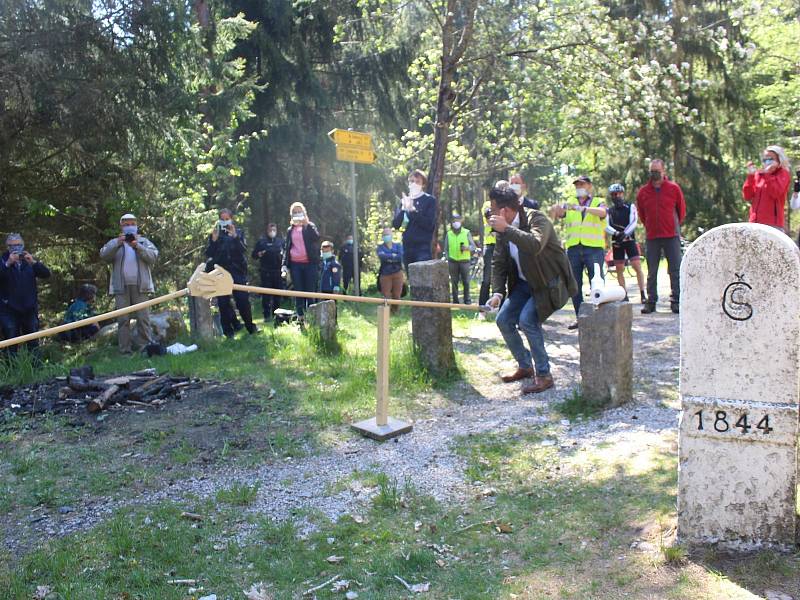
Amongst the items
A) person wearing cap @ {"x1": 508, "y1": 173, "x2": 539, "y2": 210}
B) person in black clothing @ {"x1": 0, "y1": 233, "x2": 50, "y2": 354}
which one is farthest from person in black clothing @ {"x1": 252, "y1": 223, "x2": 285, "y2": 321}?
person wearing cap @ {"x1": 508, "y1": 173, "x2": 539, "y2": 210}

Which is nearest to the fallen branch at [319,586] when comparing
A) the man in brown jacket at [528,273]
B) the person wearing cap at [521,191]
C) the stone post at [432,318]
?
the man in brown jacket at [528,273]

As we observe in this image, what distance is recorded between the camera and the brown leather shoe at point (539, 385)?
261 inches

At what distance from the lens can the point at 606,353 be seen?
575 centimetres

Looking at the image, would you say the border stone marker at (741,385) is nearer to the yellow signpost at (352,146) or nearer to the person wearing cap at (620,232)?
the yellow signpost at (352,146)

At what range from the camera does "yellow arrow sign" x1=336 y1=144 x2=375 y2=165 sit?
9328mm

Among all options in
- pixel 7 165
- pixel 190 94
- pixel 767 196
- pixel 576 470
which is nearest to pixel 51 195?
pixel 7 165

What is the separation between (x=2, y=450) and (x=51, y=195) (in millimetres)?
6861

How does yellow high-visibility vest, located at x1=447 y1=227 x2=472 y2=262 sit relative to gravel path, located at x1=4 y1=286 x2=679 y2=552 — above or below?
above

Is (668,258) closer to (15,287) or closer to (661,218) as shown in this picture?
(661,218)

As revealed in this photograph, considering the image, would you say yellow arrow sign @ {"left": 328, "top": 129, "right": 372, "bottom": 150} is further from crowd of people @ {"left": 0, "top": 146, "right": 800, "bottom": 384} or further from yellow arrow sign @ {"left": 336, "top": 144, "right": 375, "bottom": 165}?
crowd of people @ {"left": 0, "top": 146, "right": 800, "bottom": 384}

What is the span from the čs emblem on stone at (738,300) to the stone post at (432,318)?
4.01 metres

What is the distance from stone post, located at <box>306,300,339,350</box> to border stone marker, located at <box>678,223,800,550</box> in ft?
18.0

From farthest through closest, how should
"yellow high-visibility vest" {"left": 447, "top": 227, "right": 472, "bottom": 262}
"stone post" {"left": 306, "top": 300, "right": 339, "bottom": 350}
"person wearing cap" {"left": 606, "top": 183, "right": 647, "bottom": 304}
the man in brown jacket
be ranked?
"yellow high-visibility vest" {"left": 447, "top": 227, "right": 472, "bottom": 262} → "person wearing cap" {"left": 606, "top": 183, "right": 647, "bottom": 304} → "stone post" {"left": 306, "top": 300, "right": 339, "bottom": 350} → the man in brown jacket

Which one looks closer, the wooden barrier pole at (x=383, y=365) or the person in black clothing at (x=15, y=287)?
the wooden barrier pole at (x=383, y=365)
